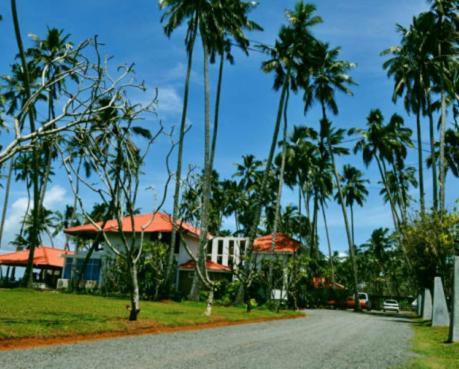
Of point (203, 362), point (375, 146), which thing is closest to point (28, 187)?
point (375, 146)

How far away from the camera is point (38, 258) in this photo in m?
45.3

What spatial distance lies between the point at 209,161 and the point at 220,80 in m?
6.75

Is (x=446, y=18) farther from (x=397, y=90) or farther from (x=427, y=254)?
(x=427, y=254)

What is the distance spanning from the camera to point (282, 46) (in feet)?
110

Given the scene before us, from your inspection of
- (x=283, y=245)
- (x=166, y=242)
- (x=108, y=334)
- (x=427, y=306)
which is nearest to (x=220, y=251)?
(x=283, y=245)

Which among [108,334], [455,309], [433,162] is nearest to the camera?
[108,334]

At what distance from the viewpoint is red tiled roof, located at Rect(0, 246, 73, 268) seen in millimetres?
43750

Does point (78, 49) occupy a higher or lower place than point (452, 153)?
lower

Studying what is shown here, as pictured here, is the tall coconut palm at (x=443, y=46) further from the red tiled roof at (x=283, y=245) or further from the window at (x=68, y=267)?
the window at (x=68, y=267)

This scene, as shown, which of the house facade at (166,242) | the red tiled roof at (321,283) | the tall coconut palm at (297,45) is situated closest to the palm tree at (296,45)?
the tall coconut palm at (297,45)

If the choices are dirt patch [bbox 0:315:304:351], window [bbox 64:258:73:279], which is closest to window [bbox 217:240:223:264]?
window [bbox 64:258:73:279]

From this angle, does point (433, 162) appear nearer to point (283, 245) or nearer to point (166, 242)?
point (283, 245)

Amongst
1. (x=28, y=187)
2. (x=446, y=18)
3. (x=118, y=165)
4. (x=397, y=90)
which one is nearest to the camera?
(x=118, y=165)

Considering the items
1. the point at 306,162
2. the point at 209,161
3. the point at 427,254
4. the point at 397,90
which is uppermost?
the point at 397,90
